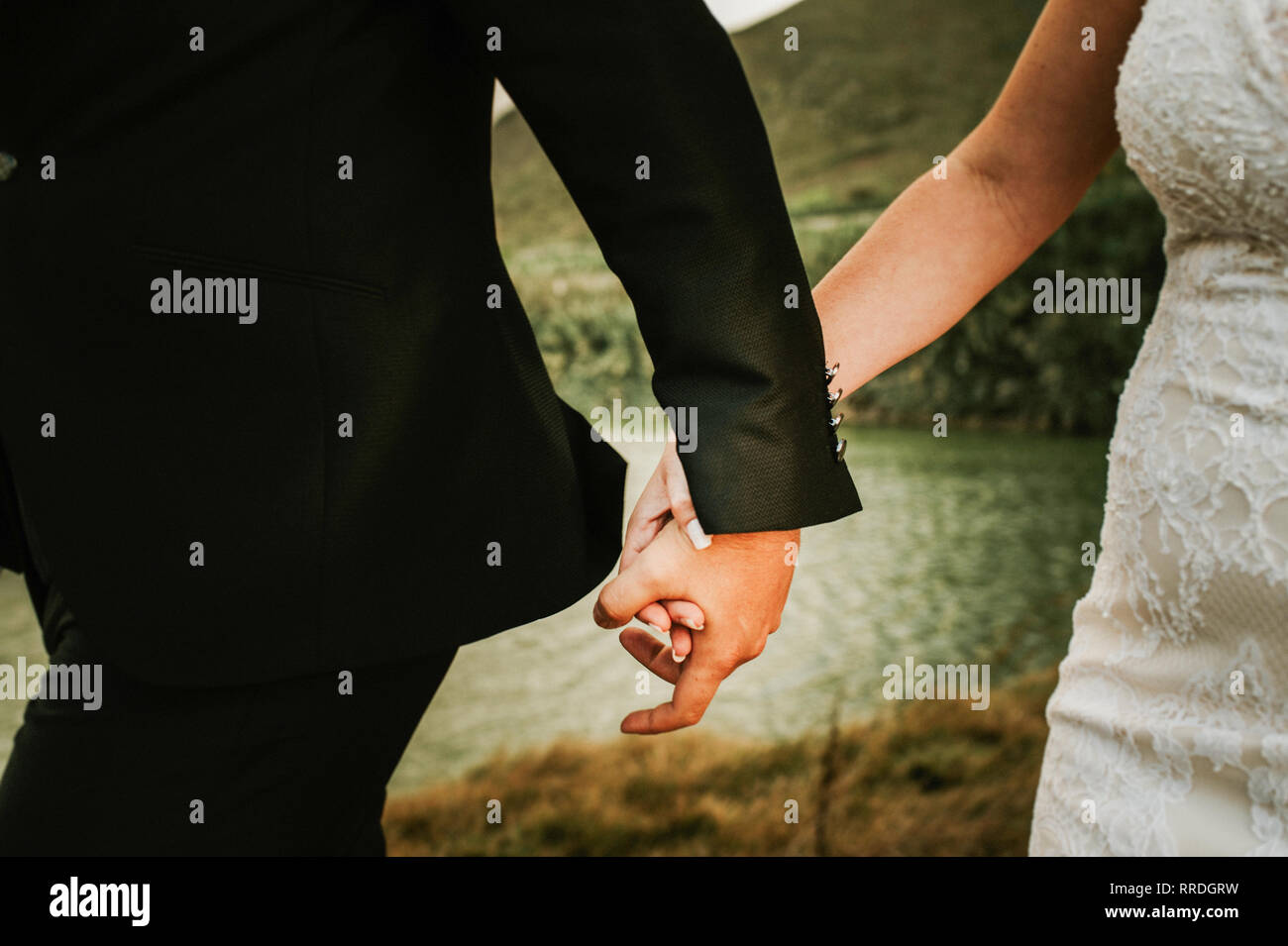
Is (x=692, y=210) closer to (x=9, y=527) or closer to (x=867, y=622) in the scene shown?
(x=9, y=527)

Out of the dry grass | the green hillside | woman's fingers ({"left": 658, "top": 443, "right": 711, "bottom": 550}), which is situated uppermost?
the green hillside

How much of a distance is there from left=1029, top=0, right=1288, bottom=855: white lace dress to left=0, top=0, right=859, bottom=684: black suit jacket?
31 centimetres

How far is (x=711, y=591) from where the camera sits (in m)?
0.69

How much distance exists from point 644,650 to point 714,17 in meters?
0.49

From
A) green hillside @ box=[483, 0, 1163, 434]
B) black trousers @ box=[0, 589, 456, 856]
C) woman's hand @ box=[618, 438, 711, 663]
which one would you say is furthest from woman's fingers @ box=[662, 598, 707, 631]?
green hillside @ box=[483, 0, 1163, 434]

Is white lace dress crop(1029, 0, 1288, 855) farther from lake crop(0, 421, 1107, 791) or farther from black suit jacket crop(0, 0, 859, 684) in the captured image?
lake crop(0, 421, 1107, 791)

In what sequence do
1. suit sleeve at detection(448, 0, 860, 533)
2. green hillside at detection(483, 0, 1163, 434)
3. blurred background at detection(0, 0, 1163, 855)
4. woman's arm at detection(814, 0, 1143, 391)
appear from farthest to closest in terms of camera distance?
1. green hillside at detection(483, 0, 1163, 434)
2. blurred background at detection(0, 0, 1163, 855)
3. woman's arm at detection(814, 0, 1143, 391)
4. suit sleeve at detection(448, 0, 860, 533)

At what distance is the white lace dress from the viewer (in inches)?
28.7

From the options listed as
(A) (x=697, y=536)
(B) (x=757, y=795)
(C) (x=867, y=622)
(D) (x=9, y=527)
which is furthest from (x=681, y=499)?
(C) (x=867, y=622)

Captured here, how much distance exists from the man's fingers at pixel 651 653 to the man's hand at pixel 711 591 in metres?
0.03

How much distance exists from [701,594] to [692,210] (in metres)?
0.27
